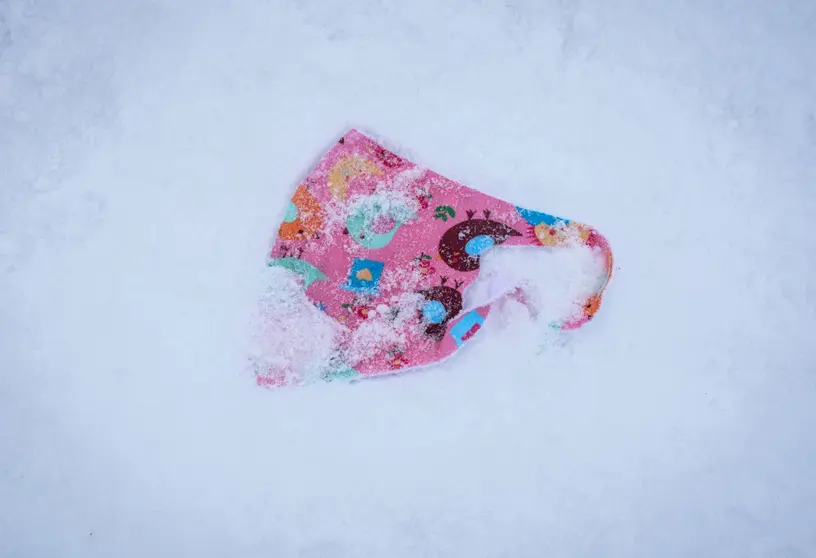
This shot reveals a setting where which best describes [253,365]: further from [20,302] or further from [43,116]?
[43,116]

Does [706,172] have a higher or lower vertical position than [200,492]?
higher

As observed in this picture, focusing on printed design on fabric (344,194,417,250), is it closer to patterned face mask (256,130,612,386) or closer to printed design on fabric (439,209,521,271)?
patterned face mask (256,130,612,386)

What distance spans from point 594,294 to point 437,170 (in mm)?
531

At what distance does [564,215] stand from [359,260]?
563mm

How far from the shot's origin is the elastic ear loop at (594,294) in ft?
4.52

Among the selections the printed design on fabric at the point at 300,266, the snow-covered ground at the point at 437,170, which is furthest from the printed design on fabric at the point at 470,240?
the printed design on fabric at the point at 300,266

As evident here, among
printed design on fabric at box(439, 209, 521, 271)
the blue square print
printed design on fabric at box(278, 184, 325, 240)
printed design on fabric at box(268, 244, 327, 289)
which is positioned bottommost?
printed design on fabric at box(268, 244, 327, 289)

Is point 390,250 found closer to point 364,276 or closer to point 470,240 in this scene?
point 364,276

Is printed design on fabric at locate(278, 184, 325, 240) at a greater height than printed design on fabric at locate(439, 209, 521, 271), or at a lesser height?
lesser

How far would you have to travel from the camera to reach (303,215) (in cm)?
136

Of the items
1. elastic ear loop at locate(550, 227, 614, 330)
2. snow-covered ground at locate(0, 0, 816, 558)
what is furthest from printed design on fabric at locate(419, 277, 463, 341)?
elastic ear loop at locate(550, 227, 614, 330)

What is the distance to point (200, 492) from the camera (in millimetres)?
1410

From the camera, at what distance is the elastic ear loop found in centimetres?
138

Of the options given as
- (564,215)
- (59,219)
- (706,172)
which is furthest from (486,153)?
(59,219)
